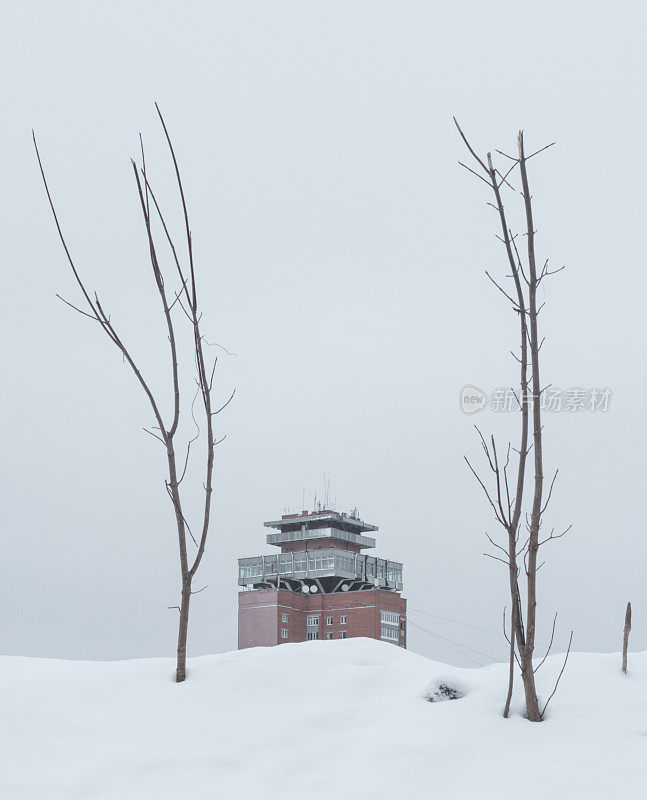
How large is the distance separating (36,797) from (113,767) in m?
0.50

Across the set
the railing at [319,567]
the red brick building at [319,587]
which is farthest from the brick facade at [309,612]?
the railing at [319,567]

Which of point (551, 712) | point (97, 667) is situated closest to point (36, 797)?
point (97, 667)

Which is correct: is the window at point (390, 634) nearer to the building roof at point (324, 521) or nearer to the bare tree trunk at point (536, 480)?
the building roof at point (324, 521)

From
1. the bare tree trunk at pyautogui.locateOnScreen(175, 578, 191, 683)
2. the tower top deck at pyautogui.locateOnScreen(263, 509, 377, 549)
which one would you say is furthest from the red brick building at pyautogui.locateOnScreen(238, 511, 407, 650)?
the bare tree trunk at pyautogui.locateOnScreen(175, 578, 191, 683)

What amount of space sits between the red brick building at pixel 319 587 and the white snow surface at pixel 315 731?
108 meters

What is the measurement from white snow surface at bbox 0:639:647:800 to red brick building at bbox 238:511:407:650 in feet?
355

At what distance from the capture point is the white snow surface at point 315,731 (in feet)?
18.5

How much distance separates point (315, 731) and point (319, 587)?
115 m

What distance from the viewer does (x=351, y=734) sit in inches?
247

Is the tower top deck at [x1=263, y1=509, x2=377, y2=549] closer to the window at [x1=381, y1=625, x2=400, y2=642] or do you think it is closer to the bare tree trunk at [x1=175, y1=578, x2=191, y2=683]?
the window at [x1=381, y1=625, x2=400, y2=642]

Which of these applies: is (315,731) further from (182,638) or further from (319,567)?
(319,567)

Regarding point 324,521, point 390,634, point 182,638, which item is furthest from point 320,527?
point 182,638

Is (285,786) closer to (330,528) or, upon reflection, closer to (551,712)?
(551,712)

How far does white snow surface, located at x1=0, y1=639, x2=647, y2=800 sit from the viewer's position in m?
5.62
